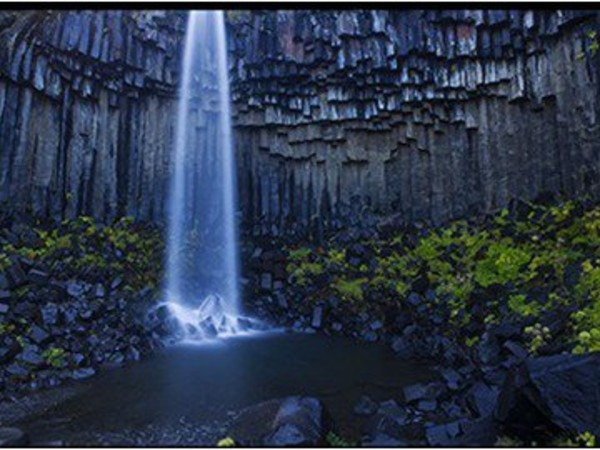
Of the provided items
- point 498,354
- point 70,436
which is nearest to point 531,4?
point 498,354

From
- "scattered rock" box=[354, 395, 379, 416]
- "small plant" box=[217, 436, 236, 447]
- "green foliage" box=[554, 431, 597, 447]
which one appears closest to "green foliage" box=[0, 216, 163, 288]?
"small plant" box=[217, 436, 236, 447]

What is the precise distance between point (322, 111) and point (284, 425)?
21.9m

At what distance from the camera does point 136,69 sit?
25.3 m

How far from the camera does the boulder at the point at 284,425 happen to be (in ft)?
27.7

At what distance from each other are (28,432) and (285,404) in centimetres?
540

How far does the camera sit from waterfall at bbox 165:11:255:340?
25953 millimetres

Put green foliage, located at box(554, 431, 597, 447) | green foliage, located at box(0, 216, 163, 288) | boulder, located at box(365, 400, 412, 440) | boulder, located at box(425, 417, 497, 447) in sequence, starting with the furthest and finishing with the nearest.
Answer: green foliage, located at box(0, 216, 163, 288), boulder, located at box(365, 400, 412, 440), boulder, located at box(425, 417, 497, 447), green foliage, located at box(554, 431, 597, 447)

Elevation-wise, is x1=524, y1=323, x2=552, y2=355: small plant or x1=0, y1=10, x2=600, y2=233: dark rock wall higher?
x1=0, y1=10, x2=600, y2=233: dark rock wall

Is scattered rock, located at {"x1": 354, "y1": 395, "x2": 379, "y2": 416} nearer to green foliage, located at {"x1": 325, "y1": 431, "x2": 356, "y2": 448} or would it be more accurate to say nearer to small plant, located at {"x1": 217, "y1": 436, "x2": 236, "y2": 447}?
green foliage, located at {"x1": 325, "y1": 431, "x2": 356, "y2": 448}

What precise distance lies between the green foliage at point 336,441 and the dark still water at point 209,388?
506 mm

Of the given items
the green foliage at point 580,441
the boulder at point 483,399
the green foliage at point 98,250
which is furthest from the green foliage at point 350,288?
the green foliage at point 580,441

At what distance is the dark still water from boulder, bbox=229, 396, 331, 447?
1.95 ft

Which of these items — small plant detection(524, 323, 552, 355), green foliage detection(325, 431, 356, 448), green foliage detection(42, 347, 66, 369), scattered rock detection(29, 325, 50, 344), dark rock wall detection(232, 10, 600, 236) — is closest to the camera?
green foliage detection(325, 431, 356, 448)

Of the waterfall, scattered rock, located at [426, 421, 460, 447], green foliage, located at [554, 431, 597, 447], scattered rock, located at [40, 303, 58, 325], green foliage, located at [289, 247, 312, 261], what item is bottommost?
scattered rock, located at [426, 421, 460, 447]
